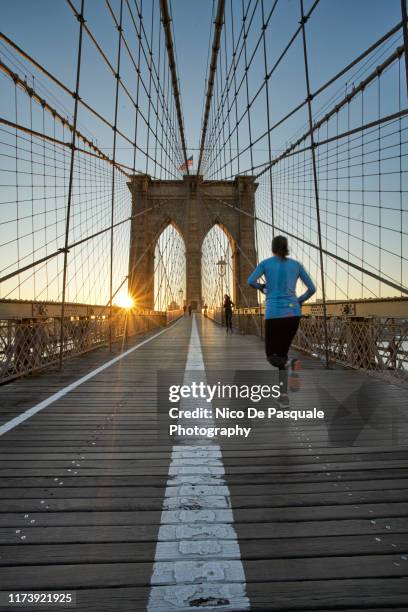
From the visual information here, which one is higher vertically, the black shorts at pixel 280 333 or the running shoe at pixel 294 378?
the black shorts at pixel 280 333

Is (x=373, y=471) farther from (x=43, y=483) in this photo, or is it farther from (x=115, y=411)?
(x=115, y=411)

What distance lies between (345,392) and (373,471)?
213 cm

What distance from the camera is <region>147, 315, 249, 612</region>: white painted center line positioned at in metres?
1.14

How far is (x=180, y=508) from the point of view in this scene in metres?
1.67

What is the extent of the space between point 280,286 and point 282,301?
13 cm

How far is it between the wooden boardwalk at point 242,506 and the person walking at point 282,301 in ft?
1.90

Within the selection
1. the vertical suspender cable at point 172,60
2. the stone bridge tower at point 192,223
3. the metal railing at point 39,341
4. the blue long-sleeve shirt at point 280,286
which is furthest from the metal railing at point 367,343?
the stone bridge tower at point 192,223

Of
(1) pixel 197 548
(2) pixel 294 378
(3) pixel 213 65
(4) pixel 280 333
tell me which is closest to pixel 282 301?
(4) pixel 280 333

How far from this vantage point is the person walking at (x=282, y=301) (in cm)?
337

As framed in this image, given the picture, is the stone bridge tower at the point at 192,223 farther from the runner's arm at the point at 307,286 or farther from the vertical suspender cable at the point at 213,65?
the runner's arm at the point at 307,286

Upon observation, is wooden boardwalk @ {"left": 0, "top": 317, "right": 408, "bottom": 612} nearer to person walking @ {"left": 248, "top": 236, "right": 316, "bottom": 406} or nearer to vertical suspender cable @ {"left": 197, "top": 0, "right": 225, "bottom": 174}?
person walking @ {"left": 248, "top": 236, "right": 316, "bottom": 406}

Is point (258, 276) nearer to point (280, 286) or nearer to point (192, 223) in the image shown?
point (280, 286)

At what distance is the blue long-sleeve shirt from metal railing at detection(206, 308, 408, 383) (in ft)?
6.86

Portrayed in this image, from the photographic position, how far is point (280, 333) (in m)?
3.40
